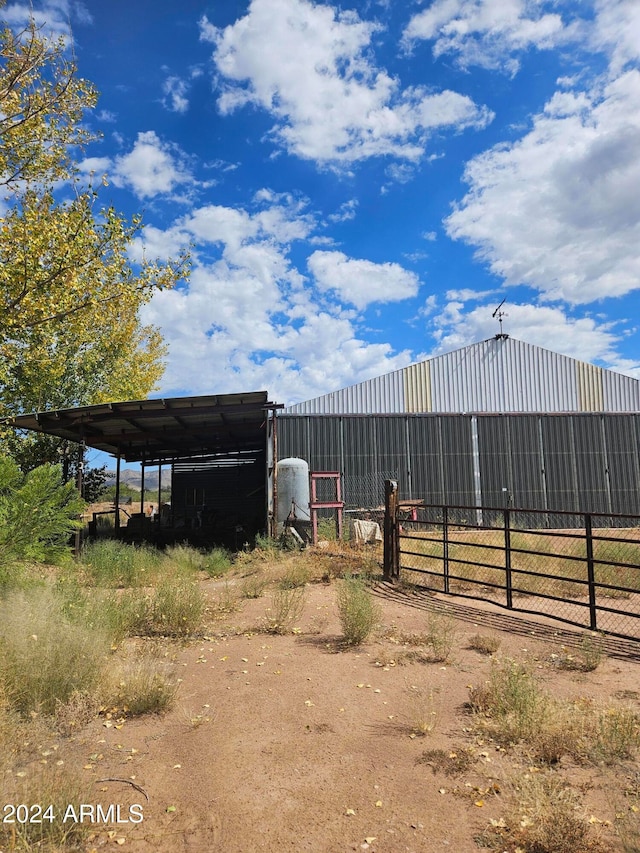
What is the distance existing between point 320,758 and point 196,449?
22644mm

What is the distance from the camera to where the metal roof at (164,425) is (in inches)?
614

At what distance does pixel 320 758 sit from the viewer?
13.5 ft


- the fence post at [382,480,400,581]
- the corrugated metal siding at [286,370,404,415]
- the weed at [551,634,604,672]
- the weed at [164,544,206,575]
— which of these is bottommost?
the weed at [551,634,604,672]

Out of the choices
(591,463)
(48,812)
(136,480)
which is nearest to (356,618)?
(48,812)

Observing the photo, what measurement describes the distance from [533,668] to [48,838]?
4.87 meters

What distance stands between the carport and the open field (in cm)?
956

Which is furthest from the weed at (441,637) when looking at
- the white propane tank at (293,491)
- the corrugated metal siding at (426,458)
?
the corrugated metal siding at (426,458)

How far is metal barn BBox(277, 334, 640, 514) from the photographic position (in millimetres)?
22156

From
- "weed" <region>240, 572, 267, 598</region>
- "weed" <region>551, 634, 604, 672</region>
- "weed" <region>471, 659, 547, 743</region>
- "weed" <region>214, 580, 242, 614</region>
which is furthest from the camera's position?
"weed" <region>240, 572, 267, 598</region>

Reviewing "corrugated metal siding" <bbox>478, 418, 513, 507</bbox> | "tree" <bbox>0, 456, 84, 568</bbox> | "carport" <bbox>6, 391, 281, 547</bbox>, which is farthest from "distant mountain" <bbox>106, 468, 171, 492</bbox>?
"tree" <bbox>0, 456, 84, 568</bbox>

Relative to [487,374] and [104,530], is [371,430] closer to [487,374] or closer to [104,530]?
[487,374]

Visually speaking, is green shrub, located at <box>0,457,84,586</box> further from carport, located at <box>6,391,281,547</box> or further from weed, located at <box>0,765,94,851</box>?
carport, located at <box>6,391,281,547</box>

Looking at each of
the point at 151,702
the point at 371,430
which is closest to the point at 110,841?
the point at 151,702

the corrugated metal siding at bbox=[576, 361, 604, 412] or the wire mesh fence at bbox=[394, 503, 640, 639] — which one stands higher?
the corrugated metal siding at bbox=[576, 361, 604, 412]
